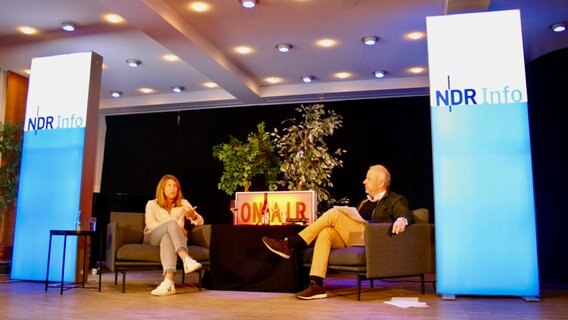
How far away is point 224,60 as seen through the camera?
7.01m

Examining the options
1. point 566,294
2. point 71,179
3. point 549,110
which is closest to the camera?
point 566,294

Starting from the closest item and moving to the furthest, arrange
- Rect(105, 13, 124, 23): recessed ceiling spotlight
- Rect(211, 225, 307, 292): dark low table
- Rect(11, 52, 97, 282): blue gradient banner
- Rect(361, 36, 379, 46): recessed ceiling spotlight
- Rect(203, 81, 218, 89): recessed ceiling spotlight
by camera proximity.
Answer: Rect(211, 225, 307, 292): dark low table → Rect(11, 52, 97, 282): blue gradient banner → Rect(105, 13, 124, 23): recessed ceiling spotlight → Rect(361, 36, 379, 46): recessed ceiling spotlight → Rect(203, 81, 218, 89): recessed ceiling spotlight

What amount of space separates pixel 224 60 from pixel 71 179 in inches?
106

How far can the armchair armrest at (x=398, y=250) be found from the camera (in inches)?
157

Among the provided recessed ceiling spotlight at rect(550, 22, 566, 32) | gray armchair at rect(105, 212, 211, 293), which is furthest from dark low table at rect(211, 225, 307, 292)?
recessed ceiling spotlight at rect(550, 22, 566, 32)

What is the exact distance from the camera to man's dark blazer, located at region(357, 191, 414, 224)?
427cm

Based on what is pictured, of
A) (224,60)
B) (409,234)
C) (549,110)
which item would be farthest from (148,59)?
(549,110)

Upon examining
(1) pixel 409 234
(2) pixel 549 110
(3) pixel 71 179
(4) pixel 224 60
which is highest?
(4) pixel 224 60

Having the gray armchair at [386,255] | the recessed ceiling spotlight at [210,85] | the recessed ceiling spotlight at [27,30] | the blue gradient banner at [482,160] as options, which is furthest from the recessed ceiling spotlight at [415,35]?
the recessed ceiling spotlight at [27,30]

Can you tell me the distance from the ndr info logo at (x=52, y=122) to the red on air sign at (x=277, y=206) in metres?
1.94

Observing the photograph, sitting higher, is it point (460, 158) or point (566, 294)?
point (460, 158)

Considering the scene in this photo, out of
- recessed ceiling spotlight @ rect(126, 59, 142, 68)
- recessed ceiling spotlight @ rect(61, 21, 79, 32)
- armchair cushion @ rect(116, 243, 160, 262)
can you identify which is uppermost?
recessed ceiling spotlight @ rect(126, 59, 142, 68)

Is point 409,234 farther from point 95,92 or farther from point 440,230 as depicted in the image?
point 95,92

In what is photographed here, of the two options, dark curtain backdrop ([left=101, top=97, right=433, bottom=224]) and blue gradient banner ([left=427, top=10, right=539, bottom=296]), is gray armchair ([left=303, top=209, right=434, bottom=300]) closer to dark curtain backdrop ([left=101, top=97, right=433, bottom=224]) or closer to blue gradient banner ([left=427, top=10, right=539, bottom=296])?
blue gradient banner ([left=427, top=10, right=539, bottom=296])
